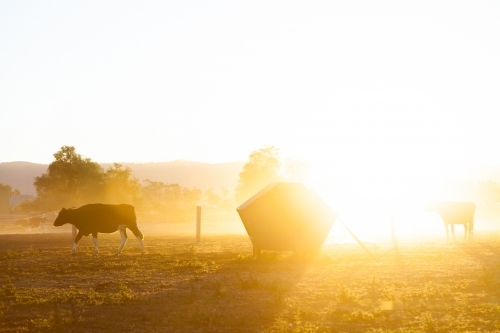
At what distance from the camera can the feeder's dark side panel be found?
2394 cm

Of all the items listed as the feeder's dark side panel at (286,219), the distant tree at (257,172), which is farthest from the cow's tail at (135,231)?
the distant tree at (257,172)

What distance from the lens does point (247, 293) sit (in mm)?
15352

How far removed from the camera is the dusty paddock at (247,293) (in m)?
11.9

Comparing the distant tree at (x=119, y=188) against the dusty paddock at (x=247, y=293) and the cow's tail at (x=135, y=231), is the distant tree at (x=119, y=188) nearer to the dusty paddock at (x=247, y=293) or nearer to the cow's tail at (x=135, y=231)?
the cow's tail at (x=135, y=231)

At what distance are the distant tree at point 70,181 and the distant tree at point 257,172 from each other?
2804 centimetres

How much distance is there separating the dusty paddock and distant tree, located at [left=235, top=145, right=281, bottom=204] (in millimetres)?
68747

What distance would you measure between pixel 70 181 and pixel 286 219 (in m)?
52.5

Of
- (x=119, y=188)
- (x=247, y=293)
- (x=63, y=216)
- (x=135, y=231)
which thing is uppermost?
(x=119, y=188)

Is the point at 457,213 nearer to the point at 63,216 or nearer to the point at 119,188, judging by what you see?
the point at 63,216

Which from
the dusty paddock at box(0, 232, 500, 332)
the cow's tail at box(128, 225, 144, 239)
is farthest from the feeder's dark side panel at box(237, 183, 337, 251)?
the cow's tail at box(128, 225, 144, 239)

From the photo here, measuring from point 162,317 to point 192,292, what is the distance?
2853 mm

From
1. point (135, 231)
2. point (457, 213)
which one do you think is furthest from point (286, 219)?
point (457, 213)

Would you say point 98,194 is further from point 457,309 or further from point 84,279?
point 457,309

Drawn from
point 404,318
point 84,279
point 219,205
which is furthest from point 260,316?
point 219,205
